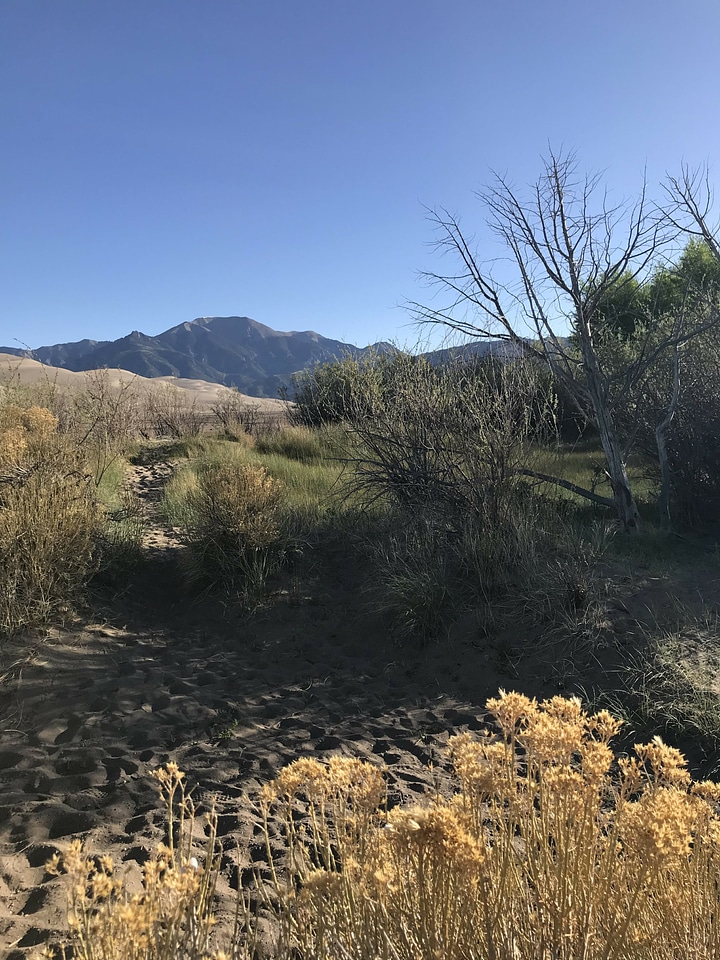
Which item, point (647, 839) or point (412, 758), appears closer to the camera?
point (647, 839)

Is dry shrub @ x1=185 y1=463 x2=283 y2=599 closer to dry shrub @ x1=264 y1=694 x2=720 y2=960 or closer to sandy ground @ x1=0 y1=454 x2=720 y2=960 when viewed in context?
sandy ground @ x1=0 y1=454 x2=720 y2=960

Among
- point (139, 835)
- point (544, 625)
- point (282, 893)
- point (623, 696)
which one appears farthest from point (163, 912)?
point (544, 625)

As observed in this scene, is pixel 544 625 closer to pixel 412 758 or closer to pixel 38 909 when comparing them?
pixel 412 758

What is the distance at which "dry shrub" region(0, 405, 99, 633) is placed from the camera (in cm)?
490

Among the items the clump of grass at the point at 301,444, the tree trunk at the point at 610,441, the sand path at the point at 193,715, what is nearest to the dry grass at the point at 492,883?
the sand path at the point at 193,715

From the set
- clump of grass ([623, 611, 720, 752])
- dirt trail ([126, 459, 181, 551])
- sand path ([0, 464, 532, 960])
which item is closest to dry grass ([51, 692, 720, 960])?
sand path ([0, 464, 532, 960])

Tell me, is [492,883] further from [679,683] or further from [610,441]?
[610,441]

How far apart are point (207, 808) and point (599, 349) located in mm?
11132

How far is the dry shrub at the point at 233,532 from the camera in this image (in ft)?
21.2

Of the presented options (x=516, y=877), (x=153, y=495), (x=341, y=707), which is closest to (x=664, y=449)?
(x=341, y=707)

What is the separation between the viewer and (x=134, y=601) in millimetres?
5984

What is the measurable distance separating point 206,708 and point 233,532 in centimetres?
270

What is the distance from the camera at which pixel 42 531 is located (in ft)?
16.9

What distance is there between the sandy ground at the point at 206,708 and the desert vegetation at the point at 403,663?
0.03 meters
